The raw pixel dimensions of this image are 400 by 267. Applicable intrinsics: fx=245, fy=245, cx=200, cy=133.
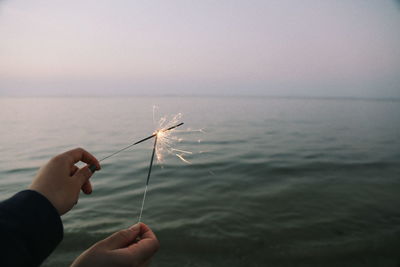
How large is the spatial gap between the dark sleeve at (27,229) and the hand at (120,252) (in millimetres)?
217

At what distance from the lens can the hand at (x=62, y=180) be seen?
181 cm

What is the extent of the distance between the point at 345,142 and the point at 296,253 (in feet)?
46.5

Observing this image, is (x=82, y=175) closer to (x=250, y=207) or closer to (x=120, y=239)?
(x=120, y=239)

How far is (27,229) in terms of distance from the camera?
1363 mm

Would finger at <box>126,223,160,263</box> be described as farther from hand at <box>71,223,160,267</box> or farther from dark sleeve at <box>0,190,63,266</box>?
dark sleeve at <box>0,190,63,266</box>

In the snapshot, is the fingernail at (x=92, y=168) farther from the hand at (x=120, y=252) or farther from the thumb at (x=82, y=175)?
the hand at (x=120, y=252)

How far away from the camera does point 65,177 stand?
1.99 metres

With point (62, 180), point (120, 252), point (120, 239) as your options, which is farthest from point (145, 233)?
point (62, 180)

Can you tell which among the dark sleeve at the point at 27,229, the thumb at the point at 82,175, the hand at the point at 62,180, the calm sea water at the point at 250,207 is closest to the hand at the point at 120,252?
the dark sleeve at the point at 27,229

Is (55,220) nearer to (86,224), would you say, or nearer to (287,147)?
(86,224)

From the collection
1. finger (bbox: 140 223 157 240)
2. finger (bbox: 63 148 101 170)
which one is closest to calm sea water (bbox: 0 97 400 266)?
finger (bbox: 140 223 157 240)

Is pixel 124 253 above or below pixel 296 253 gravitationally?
above

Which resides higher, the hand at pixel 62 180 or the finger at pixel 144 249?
the hand at pixel 62 180

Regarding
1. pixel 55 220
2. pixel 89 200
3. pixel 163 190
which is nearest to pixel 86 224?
pixel 89 200
